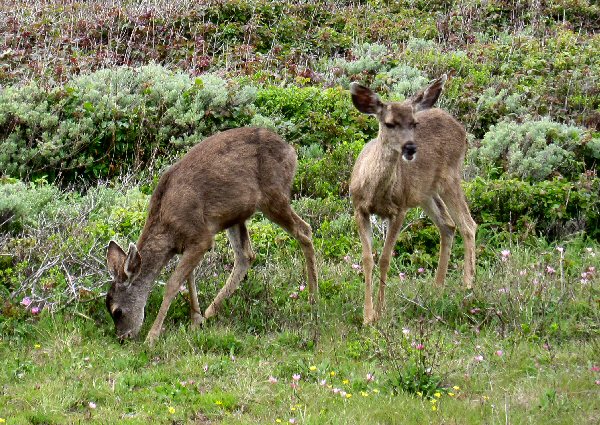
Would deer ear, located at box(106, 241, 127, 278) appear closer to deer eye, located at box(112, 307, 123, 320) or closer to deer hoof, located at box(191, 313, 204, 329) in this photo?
deer eye, located at box(112, 307, 123, 320)

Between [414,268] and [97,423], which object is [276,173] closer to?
[414,268]

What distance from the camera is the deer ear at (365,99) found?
28.5 ft

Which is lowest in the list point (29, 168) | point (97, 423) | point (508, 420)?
point (29, 168)

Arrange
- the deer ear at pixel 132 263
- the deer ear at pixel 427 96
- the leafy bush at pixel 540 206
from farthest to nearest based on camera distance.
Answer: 1. the leafy bush at pixel 540 206
2. the deer ear at pixel 427 96
3. the deer ear at pixel 132 263

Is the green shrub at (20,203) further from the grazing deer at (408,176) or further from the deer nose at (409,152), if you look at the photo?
the deer nose at (409,152)

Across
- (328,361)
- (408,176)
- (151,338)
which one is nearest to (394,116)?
(408,176)

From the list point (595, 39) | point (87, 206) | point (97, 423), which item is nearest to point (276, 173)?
point (87, 206)

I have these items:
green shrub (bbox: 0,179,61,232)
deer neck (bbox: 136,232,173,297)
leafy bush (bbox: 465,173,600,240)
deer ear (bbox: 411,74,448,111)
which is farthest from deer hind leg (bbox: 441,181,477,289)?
green shrub (bbox: 0,179,61,232)

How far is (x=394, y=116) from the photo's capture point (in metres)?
8.62

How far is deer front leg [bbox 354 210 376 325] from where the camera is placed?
842cm

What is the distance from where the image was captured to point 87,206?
10.4 metres

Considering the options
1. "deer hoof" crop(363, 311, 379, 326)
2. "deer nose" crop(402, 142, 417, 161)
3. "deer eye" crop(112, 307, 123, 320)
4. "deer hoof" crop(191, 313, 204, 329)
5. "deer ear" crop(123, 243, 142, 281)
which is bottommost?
"deer hoof" crop(191, 313, 204, 329)

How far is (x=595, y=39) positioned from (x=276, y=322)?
36.9ft

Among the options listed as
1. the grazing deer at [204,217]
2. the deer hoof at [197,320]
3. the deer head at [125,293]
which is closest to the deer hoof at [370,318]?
the grazing deer at [204,217]
